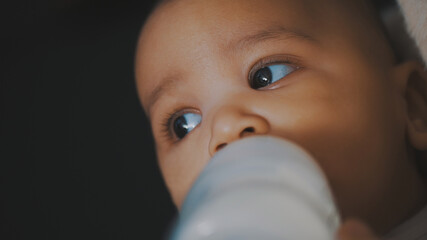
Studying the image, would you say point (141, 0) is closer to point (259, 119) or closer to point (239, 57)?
point (239, 57)

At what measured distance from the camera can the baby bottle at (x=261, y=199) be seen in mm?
327

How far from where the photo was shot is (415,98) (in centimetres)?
73

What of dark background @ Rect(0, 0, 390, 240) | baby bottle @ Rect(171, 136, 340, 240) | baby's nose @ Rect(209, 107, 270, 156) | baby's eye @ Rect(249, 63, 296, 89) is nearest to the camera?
baby bottle @ Rect(171, 136, 340, 240)

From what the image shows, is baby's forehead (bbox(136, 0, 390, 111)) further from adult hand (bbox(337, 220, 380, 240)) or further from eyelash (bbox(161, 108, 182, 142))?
adult hand (bbox(337, 220, 380, 240))

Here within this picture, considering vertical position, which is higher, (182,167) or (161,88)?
(161,88)

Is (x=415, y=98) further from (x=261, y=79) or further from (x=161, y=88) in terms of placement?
(x=161, y=88)

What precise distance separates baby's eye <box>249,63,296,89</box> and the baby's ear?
0.20 m

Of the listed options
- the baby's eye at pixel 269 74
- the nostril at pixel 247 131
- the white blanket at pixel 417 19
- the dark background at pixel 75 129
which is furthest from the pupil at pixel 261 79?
the dark background at pixel 75 129

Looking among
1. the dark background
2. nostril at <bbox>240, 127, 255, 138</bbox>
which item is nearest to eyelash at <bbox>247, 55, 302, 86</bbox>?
nostril at <bbox>240, 127, 255, 138</bbox>

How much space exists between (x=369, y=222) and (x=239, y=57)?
0.85 feet

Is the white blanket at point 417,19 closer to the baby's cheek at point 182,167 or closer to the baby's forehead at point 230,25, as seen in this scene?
the baby's forehead at point 230,25

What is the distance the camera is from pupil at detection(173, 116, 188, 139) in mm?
713

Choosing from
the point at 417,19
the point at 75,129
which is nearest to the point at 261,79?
the point at 417,19

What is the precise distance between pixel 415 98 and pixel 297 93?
0.24 meters
